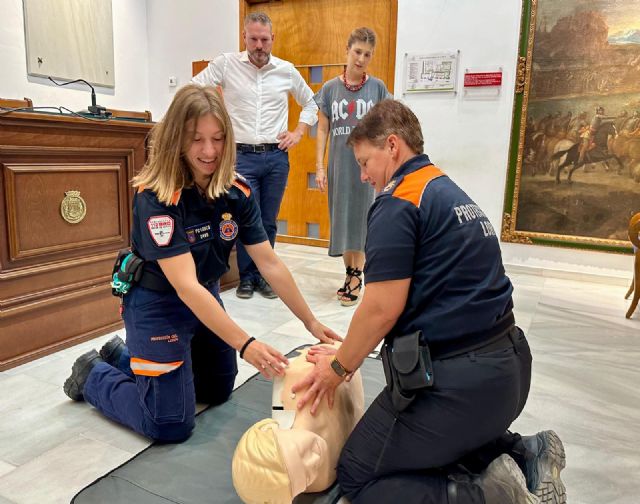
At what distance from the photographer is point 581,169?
3791 millimetres

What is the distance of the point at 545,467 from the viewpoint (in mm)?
1233

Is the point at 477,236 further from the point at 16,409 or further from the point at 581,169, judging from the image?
the point at 581,169

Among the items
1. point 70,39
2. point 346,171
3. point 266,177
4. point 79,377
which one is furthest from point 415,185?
point 70,39

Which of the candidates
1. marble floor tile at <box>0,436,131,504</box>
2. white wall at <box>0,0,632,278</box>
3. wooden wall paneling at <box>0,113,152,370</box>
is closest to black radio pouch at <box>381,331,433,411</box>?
marble floor tile at <box>0,436,131,504</box>

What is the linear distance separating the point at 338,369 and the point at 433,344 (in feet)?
0.77

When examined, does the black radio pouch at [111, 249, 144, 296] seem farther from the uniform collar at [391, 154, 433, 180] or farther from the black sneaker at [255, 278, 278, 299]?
the black sneaker at [255, 278, 278, 299]

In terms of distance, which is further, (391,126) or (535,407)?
(535,407)

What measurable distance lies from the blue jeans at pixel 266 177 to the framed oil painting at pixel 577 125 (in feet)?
6.20

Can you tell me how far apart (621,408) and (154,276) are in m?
1.70

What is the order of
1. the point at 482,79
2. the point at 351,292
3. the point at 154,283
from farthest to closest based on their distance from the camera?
the point at 482,79, the point at 351,292, the point at 154,283

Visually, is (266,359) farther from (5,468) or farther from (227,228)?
(5,468)

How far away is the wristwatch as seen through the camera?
1233 millimetres

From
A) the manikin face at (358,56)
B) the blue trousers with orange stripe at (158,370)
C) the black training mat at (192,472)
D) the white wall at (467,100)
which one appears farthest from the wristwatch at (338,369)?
the white wall at (467,100)

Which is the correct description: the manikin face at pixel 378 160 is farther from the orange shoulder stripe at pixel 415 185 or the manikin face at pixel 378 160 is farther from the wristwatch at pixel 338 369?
the wristwatch at pixel 338 369
